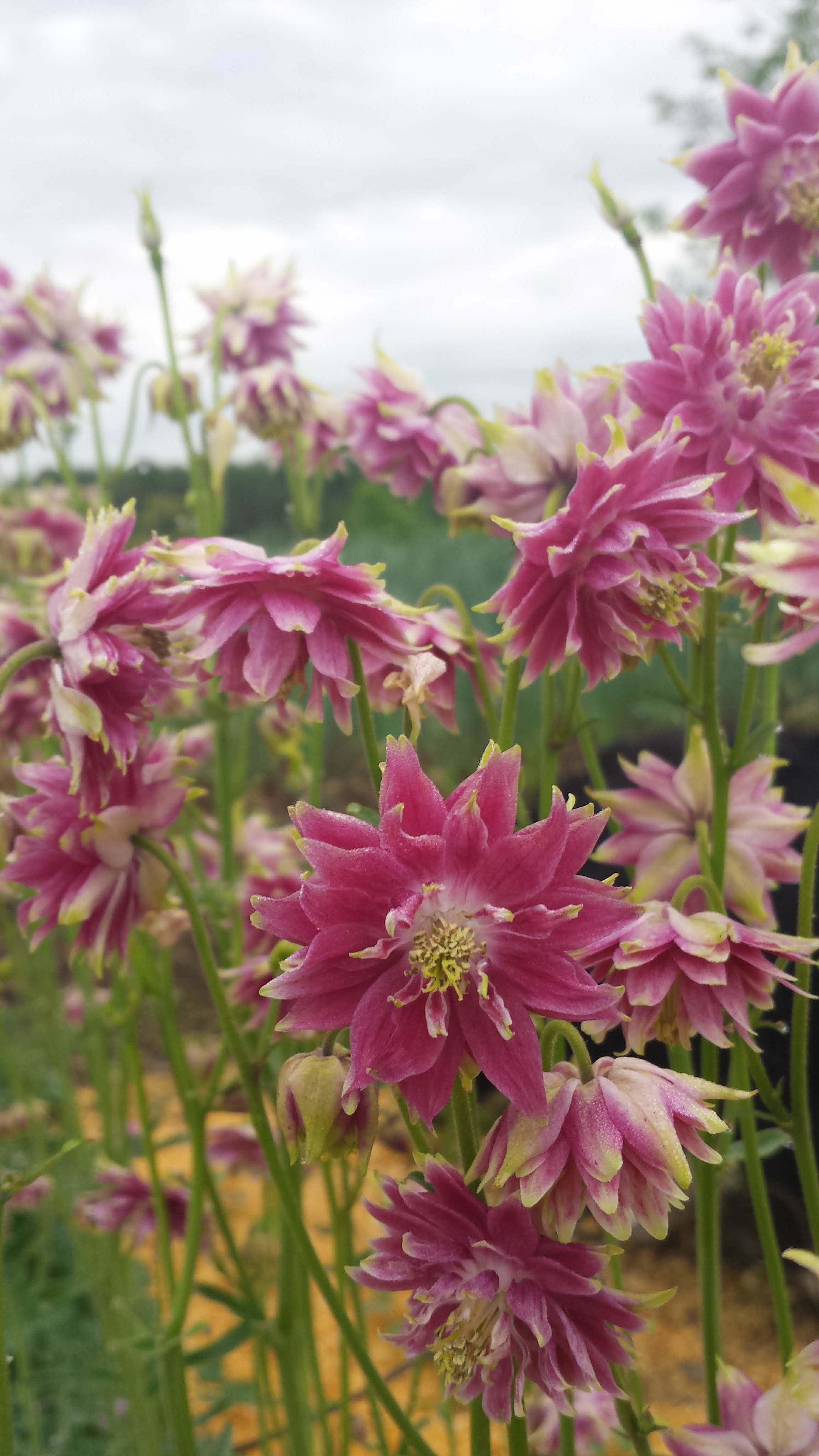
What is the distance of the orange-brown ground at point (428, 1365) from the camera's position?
5.73ft

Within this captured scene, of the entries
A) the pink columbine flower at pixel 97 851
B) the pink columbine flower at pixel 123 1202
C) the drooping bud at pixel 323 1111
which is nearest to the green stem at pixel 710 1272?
the drooping bud at pixel 323 1111

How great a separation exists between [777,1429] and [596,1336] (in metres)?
0.16

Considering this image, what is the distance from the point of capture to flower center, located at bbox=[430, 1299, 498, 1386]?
485mm

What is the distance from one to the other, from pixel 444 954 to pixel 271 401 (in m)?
0.87

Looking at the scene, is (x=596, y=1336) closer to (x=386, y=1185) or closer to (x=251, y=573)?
(x=386, y=1185)

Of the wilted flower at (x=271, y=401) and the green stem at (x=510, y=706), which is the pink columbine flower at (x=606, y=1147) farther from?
the wilted flower at (x=271, y=401)

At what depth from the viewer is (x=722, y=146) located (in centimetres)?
82

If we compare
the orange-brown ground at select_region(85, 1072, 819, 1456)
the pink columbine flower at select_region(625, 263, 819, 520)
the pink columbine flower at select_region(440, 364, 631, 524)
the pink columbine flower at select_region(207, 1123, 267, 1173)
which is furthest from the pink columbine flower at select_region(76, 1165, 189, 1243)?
the pink columbine flower at select_region(625, 263, 819, 520)

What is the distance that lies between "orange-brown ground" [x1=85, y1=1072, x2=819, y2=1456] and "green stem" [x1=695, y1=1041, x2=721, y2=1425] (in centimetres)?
96

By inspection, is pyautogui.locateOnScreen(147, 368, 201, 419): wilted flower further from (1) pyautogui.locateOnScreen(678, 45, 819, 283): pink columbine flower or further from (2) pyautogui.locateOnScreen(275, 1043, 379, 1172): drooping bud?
(2) pyautogui.locateOnScreen(275, 1043, 379, 1172): drooping bud

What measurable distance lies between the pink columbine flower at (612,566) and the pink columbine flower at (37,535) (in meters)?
1.01

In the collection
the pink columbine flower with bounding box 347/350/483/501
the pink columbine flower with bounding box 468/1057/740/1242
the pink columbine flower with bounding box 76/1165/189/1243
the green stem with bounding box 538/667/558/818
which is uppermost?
the pink columbine flower with bounding box 347/350/483/501

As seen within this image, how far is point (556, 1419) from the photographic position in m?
0.95

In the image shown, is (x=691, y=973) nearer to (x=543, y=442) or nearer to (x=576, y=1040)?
(x=576, y=1040)
